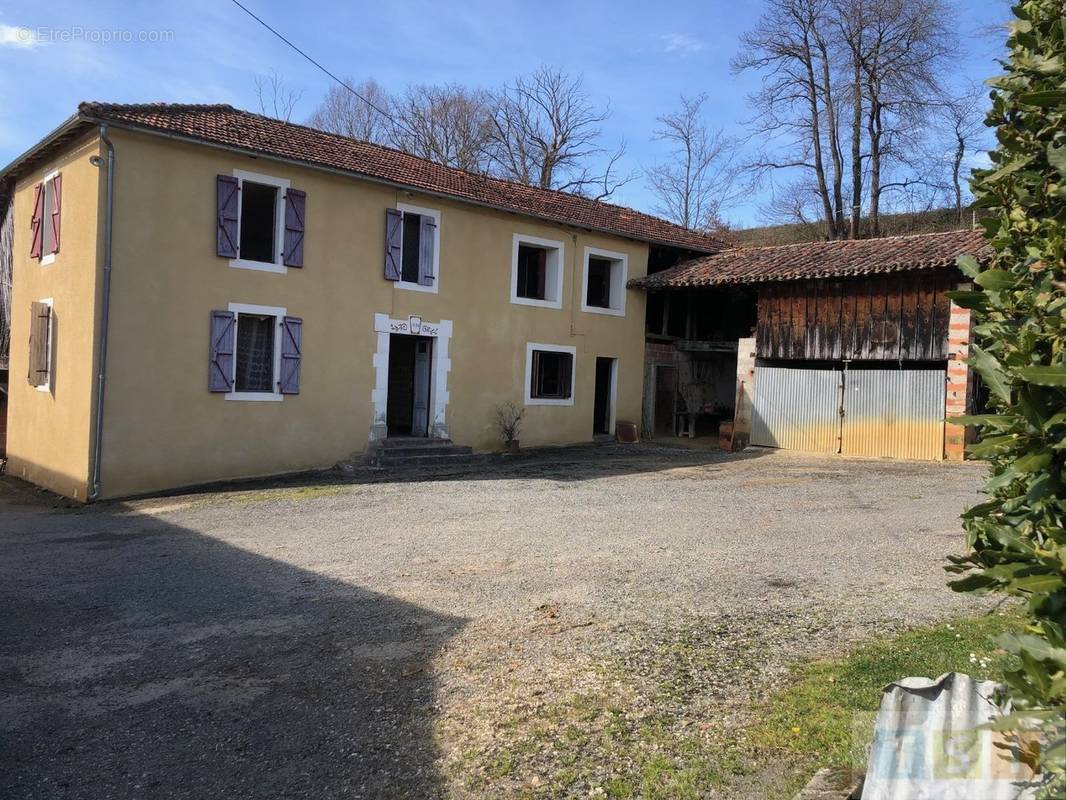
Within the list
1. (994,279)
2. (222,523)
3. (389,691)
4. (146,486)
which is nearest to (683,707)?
(389,691)

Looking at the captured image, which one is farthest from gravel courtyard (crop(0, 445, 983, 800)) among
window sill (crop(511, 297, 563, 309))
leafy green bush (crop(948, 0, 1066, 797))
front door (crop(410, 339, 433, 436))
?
window sill (crop(511, 297, 563, 309))

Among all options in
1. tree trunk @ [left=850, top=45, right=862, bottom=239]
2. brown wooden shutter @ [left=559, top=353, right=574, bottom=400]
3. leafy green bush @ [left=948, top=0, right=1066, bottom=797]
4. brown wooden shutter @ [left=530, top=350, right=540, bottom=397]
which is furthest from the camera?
tree trunk @ [left=850, top=45, right=862, bottom=239]

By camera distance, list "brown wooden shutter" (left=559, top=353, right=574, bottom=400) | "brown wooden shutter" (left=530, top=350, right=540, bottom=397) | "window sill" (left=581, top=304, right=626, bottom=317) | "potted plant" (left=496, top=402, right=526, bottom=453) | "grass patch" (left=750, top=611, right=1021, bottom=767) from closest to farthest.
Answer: "grass patch" (left=750, top=611, right=1021, bottom=767) < "potted plant" (left=496, top=402, right=526, bottom=453) < "brown wooden shutter" (left=530, top=350, right=540, bottom=397) < "brown wooden shutter" (left=559, top=353, right=574, bottom=400) < "window sill" (left=581, top=304, right=626, bottom=317)

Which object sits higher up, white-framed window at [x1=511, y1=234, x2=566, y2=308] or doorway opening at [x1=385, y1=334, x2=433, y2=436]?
white-framed window at [x1=511, y1=234, x2=566, y2=308]

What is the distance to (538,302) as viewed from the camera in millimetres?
16797

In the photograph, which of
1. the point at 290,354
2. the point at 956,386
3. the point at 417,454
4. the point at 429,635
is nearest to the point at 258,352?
the point at 290,354

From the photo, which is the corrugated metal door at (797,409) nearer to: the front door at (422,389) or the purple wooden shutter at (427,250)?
the front door at (422,389)

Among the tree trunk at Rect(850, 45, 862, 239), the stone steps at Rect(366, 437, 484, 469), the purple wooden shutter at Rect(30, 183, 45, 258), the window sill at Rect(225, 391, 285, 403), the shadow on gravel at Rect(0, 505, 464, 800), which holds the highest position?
the tree trunk at Rect(850, 45, 862, 239)

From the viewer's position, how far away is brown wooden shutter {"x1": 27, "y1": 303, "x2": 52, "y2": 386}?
504 inches

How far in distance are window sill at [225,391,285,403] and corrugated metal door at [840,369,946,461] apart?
33.1 feet

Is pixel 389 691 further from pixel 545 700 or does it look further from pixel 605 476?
pixel 605 476

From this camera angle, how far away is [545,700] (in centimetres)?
388

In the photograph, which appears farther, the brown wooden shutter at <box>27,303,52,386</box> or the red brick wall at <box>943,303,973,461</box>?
the red brick wall at <box>943,303,973,461</box>

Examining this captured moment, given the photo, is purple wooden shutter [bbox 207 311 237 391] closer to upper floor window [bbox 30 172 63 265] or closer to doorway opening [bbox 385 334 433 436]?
upper floor window [bbox 30 172 63 265]
